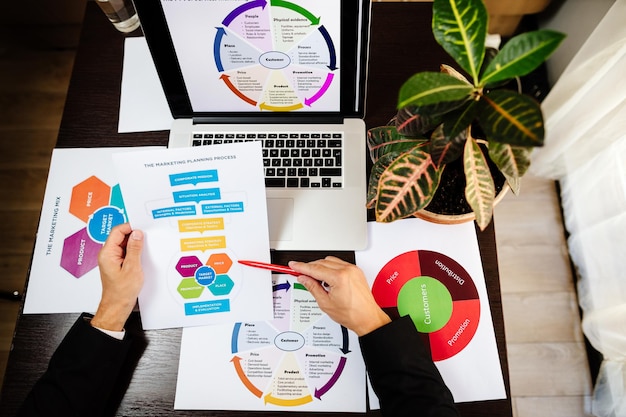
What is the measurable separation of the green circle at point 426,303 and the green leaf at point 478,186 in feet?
0.76

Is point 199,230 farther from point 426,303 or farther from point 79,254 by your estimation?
point 426,303

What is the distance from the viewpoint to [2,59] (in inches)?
70.8

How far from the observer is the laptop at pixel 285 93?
2.46ft

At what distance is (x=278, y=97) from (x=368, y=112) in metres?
0.20

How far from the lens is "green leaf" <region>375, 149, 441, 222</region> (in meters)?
0.69

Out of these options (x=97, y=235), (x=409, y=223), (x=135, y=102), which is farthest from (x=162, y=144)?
(x=409, y=223)

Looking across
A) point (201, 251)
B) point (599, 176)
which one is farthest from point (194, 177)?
point (599, 176)

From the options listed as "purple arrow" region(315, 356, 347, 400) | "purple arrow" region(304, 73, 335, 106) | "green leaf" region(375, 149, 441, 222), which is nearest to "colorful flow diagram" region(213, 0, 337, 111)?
"purple arrow" region(304, 73, 335, 106)

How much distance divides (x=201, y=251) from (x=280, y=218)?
0.51 feet

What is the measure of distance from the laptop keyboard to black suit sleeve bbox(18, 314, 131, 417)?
0.40 m

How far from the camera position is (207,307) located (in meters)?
0.86

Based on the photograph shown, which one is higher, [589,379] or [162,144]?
[162,144]

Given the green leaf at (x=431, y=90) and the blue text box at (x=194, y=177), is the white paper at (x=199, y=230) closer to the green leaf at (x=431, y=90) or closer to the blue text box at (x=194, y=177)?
the blue text box at (x=194, y=177)

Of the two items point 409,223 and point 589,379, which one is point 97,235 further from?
point 589,379
